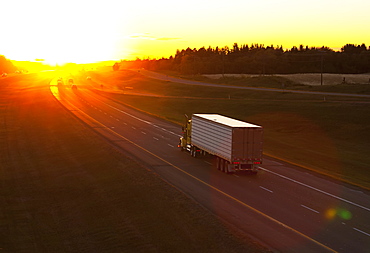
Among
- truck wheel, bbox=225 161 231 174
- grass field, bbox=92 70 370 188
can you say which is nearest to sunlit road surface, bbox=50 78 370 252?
truck wheel, bbox=225 161 231 174

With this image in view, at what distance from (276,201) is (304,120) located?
4442 centimetres

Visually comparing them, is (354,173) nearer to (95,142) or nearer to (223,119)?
(223,119)

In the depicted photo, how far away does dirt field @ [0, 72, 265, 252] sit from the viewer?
2295cm

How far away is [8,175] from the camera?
1633 inches

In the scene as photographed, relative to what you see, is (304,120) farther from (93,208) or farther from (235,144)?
(93,208)

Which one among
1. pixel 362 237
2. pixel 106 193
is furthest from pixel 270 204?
pixel 106 193

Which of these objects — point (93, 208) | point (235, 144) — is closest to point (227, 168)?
point (235, 144)

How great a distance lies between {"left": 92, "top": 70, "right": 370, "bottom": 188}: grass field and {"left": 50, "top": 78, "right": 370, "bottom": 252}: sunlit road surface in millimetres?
4502

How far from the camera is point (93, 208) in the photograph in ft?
99.7

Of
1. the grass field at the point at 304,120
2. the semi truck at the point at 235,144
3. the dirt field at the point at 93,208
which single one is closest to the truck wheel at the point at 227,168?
the semi truck at the point at 235,144

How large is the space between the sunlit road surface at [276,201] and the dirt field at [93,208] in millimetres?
1326

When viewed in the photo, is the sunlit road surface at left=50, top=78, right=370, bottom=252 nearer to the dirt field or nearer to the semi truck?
the semi truck

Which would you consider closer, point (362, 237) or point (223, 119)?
point (362, 237)

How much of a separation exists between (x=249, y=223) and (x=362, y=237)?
17.4ft
